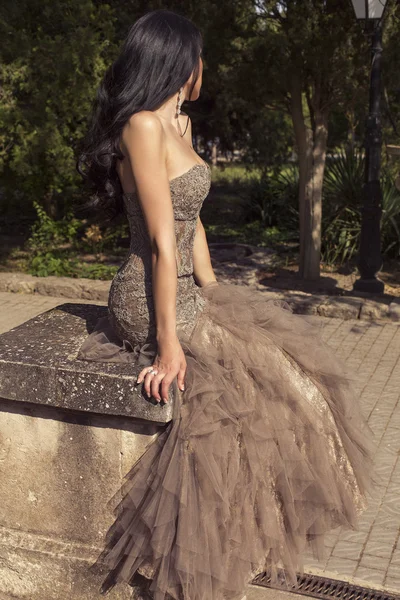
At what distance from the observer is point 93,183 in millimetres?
3309

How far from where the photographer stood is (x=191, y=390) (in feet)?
9.36

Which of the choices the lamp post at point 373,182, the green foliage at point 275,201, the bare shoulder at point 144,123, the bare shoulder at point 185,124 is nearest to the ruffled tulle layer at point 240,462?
the bare shoulder at point 185,124

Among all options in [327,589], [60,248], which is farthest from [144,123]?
[60,248]

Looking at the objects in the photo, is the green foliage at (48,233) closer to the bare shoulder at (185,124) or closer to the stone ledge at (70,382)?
the bare shoulder at (185,124)

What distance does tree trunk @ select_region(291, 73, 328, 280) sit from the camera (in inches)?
402

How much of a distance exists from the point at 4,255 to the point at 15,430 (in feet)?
34.1

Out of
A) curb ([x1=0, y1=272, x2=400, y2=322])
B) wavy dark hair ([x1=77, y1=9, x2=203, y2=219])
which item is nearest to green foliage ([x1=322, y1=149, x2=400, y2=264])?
curb ([x1=0, y1=272, x2=400, y2=322])

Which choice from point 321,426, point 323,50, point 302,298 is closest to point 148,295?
point 321,426

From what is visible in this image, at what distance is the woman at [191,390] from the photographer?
2777 mm

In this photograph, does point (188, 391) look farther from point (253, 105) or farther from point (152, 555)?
point (253, 105)

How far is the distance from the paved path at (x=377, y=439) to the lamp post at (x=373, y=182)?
3.42ft

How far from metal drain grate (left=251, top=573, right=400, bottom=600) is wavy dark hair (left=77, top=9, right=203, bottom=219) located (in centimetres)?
212

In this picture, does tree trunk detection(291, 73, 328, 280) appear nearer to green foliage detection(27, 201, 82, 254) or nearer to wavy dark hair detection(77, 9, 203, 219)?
green foliage detection(27, 201, 82, 254)

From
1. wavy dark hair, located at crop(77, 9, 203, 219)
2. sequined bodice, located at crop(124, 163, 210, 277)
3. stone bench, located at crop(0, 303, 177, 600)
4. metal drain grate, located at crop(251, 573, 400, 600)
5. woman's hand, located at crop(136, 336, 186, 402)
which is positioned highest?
wavy dark hair, located at crop(77, 9, 203, 219)
